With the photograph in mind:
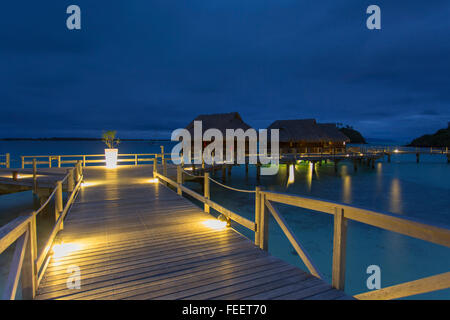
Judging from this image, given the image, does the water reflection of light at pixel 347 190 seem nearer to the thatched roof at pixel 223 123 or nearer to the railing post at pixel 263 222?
the thatched roof at pixel 223 123

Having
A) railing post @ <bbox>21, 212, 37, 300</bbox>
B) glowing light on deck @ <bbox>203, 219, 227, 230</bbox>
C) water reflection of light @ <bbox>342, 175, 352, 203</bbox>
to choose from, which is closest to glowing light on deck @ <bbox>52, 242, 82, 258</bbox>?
railing post @ <bbox>21, 212, 37, 300</bbox>

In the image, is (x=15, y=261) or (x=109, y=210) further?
(x=109, y=210)

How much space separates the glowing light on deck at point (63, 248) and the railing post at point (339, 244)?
13.0 ft

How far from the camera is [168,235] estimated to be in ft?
16.1

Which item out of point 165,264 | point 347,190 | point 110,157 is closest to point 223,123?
point 347,190

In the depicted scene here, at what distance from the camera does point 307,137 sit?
38.8 m

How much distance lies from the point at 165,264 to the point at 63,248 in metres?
1.96

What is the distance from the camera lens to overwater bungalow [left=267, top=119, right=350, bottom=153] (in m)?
38.5

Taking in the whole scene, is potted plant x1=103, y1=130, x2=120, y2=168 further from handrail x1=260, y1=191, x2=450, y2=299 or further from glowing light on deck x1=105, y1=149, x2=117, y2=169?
handrail x1=260, y1=191, x2=450, y2=299

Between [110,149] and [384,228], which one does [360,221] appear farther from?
[110,149]

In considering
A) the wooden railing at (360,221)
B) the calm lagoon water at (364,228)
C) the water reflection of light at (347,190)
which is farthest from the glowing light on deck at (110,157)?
the water reflection of light at (347,190)
